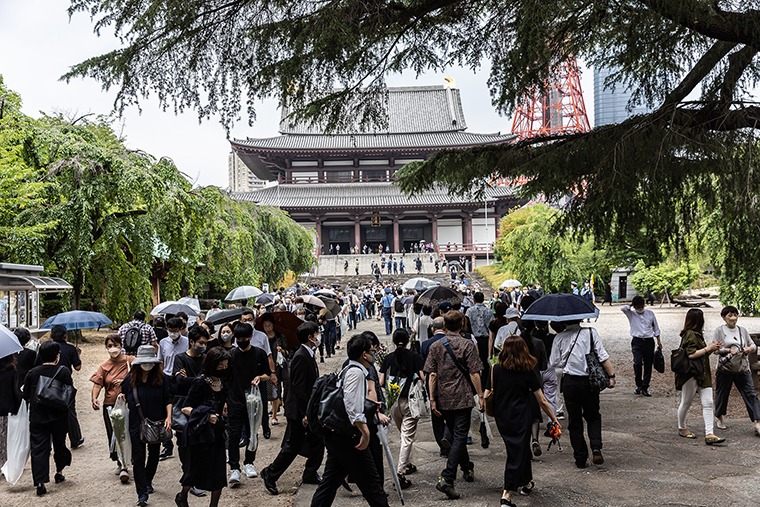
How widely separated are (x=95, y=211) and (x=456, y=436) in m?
11.6

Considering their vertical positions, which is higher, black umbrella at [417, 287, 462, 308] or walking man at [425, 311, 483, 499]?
black umbrella at [417, 287, 462, 308]

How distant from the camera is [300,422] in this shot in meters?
6.02

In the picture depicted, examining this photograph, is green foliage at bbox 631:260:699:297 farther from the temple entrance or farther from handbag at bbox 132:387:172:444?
the temple entrance

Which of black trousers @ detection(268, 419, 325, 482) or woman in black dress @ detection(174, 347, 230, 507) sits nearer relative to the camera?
woman in black dress @ detection(174, 347, 230, 507)

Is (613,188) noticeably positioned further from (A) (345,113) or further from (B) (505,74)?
(A) (345,113)

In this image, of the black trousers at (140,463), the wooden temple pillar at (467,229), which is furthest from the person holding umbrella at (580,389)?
the wooden temple pillar at (467,229)

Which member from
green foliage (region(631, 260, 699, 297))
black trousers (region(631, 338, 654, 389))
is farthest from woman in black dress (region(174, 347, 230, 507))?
green foliage (region(631, 260, 699, 297))

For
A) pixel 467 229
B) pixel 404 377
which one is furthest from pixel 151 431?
pixel 467 229

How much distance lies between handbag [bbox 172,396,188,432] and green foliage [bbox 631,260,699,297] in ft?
77.4

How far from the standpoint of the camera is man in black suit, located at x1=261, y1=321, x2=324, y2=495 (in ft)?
19.7

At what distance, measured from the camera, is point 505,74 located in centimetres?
745

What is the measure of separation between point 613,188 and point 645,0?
1.73m

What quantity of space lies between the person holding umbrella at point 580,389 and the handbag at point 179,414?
3228mm

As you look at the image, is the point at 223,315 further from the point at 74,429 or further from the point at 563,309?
the point at 563,309
